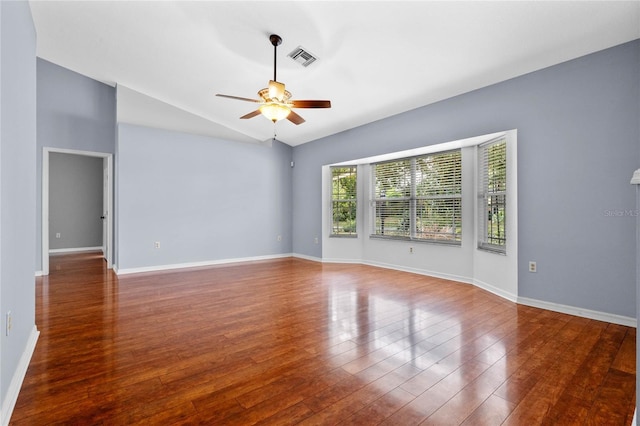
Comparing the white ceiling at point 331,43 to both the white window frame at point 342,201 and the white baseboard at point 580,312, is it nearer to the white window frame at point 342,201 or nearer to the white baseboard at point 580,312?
the white window frame at point 342,201

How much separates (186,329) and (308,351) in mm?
1255

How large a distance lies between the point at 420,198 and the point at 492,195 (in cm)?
133

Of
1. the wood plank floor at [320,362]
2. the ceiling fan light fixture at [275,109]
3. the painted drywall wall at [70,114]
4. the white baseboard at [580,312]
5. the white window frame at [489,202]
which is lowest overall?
the wood plank floor at [320,362]

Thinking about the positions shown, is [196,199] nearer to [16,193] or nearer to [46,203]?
[46,203]

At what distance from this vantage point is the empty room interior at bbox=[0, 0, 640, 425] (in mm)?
1843

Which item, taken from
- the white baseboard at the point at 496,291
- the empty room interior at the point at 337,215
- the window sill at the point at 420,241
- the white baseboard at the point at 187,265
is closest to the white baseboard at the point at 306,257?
the empty room interior at the point at 337,215

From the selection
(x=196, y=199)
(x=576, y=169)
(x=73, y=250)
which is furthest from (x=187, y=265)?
(x=576, y=169)

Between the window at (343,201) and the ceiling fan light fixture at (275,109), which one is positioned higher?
the ceiling fan light fixture at (275,109)

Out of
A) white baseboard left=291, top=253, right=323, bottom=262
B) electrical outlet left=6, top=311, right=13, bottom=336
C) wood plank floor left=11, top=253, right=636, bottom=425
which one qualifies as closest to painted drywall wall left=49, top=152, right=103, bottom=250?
wood plank floor left=11, top=253, right=636, bottom=425

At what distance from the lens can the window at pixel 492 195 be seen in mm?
4039

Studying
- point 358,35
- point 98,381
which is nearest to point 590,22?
point 358,35

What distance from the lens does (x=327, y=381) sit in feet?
6.39

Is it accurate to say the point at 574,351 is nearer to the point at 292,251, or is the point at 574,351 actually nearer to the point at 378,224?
the point at 378,224

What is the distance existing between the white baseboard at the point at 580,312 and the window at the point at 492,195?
69 centimetres
